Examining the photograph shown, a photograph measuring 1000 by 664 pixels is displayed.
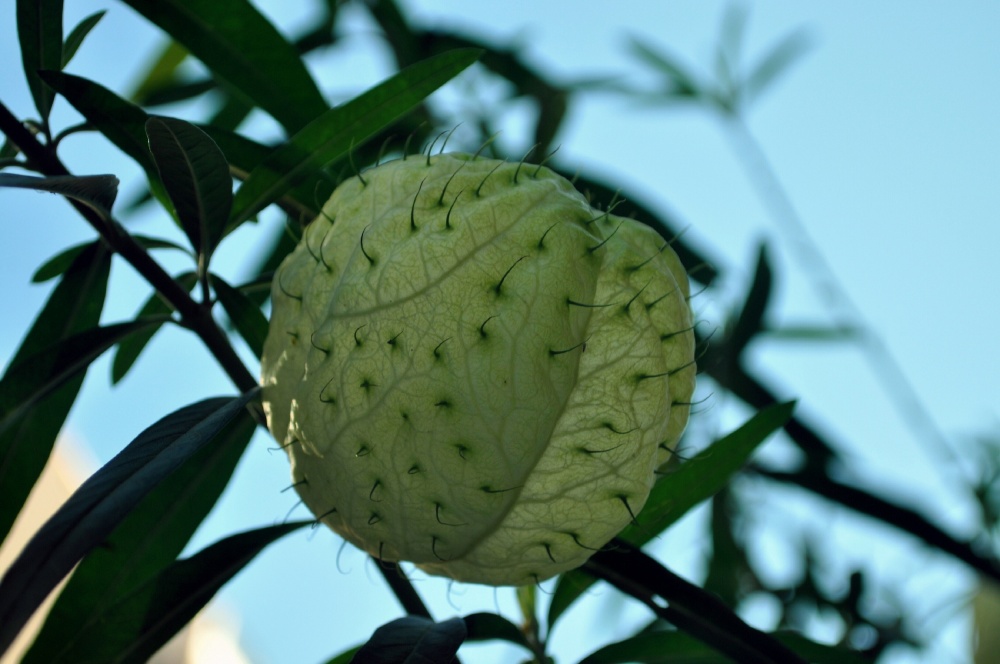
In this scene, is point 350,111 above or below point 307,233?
above

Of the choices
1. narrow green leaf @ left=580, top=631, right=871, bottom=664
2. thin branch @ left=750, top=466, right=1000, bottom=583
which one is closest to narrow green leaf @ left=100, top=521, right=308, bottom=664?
narrow green leaf @ left=580, top=631, right=871, bottom=664

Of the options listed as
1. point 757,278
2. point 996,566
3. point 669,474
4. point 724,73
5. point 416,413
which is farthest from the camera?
point 724,73

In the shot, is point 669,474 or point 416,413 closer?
point 416,413

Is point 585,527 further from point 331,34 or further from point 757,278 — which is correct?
point 331,34

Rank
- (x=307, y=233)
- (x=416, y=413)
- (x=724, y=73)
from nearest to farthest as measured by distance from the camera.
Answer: (x=416, y=413)
(x=307, y=233)
(x=724, y=73)

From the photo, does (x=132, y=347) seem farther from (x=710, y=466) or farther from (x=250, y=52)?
(x=710, y=466)

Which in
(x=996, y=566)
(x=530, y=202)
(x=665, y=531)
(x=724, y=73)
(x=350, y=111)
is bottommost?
(x=996, y=566)

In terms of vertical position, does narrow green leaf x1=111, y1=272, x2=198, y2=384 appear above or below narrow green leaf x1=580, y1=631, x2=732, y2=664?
above

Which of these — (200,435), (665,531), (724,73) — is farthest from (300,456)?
(724,73)

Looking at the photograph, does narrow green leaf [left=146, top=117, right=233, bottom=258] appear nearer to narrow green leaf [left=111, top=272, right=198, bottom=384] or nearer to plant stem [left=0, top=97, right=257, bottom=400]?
plant stem [left=0, top=97, right=257, bottom=400]
